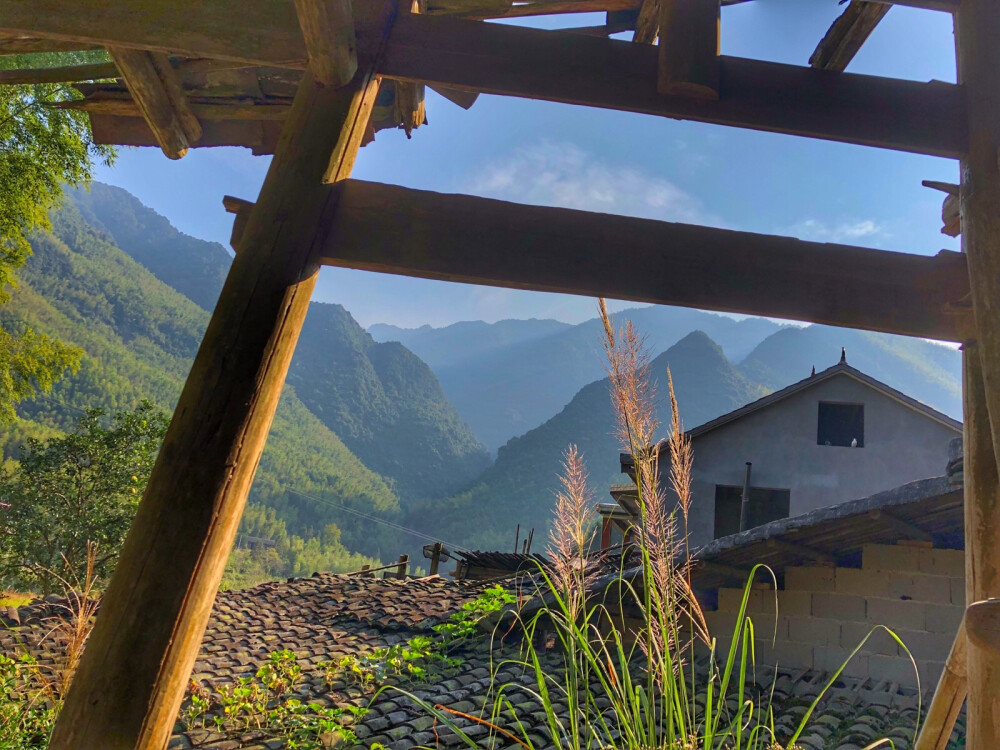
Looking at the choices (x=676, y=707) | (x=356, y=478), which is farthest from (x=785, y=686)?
(x=356, y=478)

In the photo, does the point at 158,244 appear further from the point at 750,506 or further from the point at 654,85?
the point at 654,85

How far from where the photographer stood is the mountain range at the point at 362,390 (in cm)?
5162

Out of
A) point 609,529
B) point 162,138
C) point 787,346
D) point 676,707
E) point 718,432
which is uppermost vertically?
point 787,346

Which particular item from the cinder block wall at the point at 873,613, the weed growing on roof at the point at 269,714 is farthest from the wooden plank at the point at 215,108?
the cinder block wall at the point at 873,613

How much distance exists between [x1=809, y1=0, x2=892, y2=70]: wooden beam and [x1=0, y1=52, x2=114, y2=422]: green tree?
29.0 ft

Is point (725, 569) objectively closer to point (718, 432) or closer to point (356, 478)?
point (718, 432)

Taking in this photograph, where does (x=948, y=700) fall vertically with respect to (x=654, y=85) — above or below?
below

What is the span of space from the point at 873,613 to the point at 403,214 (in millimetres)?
4401

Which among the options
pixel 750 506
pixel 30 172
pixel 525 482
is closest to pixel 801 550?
pixel 750 506

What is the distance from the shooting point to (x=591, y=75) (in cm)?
189

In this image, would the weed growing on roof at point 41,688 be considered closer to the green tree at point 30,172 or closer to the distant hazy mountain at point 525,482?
→ the green tree at point 30,172

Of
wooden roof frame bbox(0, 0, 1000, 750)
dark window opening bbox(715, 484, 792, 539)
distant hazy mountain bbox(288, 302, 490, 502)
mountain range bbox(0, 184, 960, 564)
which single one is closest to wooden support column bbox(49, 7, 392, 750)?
wooden roof frame bbox(0, 0, 1000, 750)

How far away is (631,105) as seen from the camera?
1.89 metres

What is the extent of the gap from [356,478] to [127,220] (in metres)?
61.4
